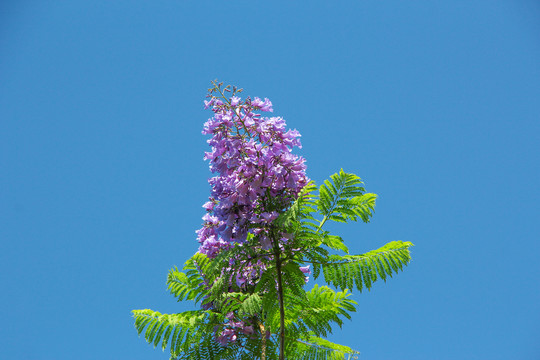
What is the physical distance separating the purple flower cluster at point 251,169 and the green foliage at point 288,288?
16 cm

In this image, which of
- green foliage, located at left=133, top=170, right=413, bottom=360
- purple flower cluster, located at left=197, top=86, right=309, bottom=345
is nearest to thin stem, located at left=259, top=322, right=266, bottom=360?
green foliage, located at left=133, top=170, right=413, bottom=360

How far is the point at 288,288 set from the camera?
16.2 feet

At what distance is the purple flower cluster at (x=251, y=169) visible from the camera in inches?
179

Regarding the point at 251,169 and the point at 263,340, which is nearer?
the point at 251,169

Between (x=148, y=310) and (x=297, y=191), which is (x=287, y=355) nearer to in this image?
(x=148, y=310)

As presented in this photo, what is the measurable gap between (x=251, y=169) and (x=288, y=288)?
1.39 m

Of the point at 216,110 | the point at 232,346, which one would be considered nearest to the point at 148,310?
the point at 232,346

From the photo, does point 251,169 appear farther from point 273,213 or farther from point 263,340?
point 263,340

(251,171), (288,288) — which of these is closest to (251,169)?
(251,171)

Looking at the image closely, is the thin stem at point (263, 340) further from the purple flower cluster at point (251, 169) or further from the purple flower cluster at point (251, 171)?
the purple flower cluster at point (251, 169)

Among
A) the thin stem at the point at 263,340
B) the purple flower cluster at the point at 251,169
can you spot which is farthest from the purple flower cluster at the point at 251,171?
the thin stem at the point at 263,340

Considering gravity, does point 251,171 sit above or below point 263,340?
above

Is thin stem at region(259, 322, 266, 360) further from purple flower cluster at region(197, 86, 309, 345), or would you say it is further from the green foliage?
purple flower cluster at region(197, 86, 309, 345)

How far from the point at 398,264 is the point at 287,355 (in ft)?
6.55
